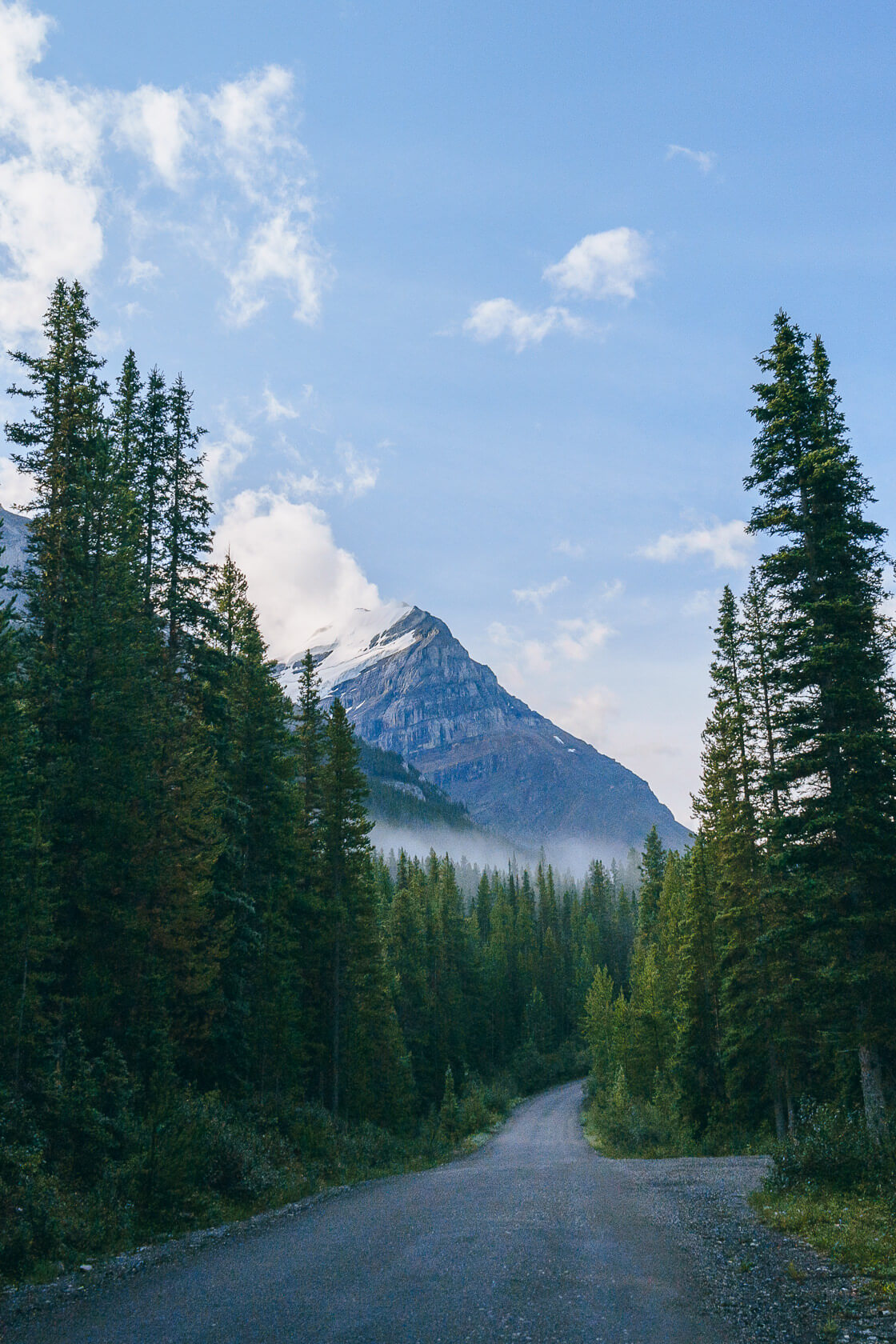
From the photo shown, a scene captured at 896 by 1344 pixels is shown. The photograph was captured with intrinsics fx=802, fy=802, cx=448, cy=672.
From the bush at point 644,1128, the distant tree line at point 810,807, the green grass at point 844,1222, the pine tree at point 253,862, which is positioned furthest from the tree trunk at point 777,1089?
the pine tree at point 253,862

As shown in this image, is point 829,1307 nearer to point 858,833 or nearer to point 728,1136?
point 858,833

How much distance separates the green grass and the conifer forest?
3.46 ft

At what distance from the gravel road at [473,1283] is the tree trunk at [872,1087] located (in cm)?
388

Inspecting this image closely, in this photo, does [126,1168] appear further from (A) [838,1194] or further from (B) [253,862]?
(B) [253,862]

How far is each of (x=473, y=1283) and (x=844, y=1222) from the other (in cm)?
598

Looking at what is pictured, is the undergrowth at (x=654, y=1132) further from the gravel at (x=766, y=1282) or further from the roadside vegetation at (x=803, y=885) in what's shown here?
the gravel at (x=766, y=1282)

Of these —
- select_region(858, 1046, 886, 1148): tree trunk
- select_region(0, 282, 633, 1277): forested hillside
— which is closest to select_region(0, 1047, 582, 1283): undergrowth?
select_region(0, 282, 633, 1277): forested hillside

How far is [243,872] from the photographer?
2766 centimetres

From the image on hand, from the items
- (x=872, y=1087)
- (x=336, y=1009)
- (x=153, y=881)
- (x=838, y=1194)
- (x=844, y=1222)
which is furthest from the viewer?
(x=336, y=1009)

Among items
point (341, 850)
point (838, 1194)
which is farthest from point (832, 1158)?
point (341, 850)

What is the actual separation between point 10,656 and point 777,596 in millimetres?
18500

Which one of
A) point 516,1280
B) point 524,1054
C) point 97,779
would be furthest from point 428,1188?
point 524,1054

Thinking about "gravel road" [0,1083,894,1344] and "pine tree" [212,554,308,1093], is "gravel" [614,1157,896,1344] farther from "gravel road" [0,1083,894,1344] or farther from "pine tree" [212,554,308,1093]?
"pine tree" [212,554,308,1093]

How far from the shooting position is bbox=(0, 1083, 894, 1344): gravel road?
7.83 metres
